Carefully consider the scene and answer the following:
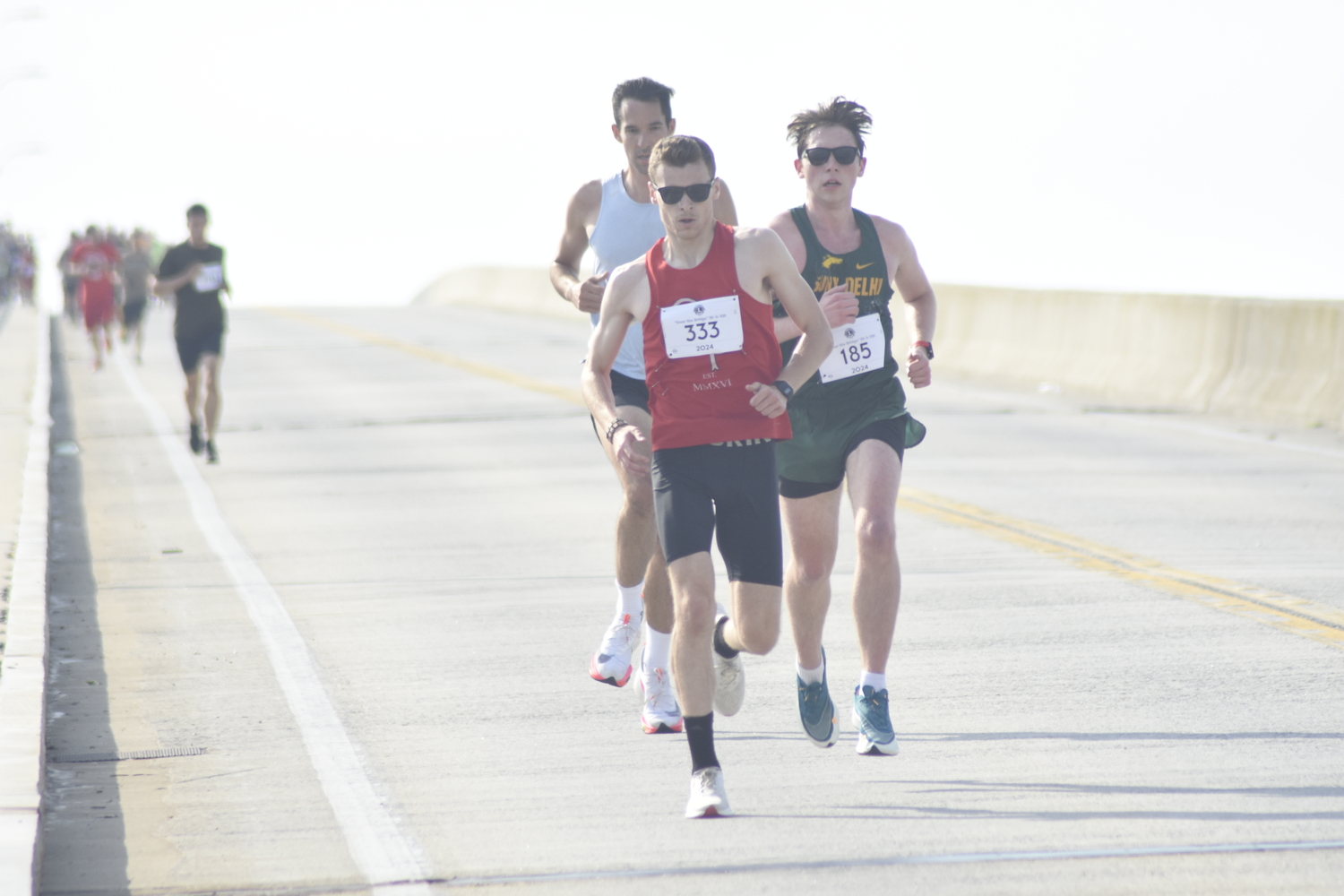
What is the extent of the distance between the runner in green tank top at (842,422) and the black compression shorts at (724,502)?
534mm

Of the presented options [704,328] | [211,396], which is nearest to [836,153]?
[704,328]

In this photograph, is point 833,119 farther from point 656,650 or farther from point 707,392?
point 656,650

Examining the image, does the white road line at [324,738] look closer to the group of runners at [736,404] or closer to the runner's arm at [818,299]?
the group of runners at [736,404]

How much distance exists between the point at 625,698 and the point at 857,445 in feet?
4.83

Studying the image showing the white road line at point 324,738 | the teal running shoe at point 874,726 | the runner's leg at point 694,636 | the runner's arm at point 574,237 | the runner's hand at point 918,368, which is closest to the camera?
the white road line at point 324,738

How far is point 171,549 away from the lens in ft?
36.3

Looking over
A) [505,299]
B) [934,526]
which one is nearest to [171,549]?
[934,526]

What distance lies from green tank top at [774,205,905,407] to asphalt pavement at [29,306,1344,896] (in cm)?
117

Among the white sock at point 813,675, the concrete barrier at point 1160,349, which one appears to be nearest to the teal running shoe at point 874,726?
the white sock at point 813,675

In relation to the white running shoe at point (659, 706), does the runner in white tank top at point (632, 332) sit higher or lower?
higher

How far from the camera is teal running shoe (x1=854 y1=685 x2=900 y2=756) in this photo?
6246mm

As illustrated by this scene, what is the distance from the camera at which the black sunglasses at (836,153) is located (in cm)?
650

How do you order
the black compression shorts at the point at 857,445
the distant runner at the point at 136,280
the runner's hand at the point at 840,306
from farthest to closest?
the distant runner at the point at 136,280 < the black compression shorts at the point at 857,445 < the runner's hand at the point at 840,306

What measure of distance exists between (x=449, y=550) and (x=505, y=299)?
39.1 m
